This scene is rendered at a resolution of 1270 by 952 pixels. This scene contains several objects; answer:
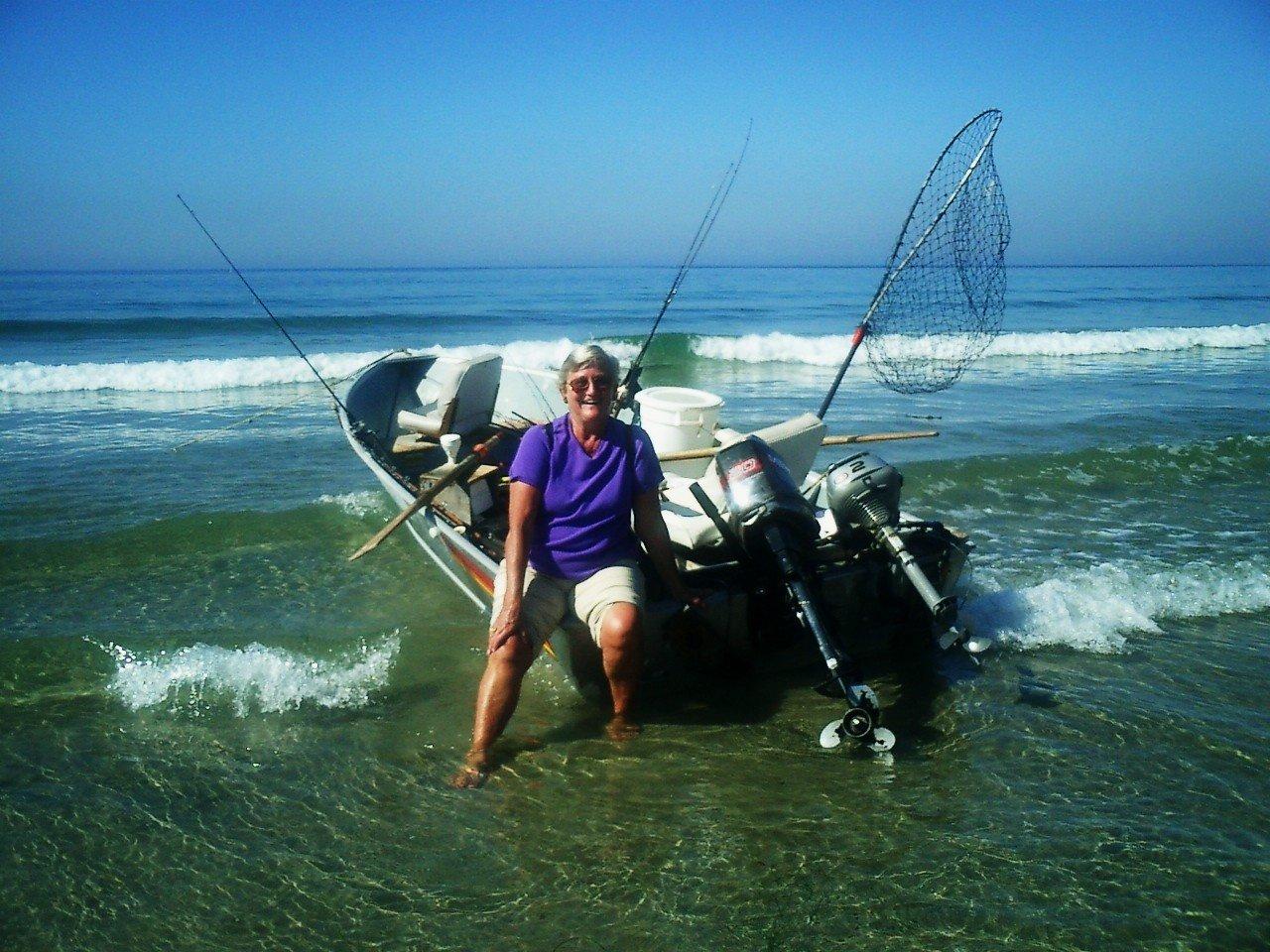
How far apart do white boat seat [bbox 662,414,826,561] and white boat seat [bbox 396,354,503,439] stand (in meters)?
2.58

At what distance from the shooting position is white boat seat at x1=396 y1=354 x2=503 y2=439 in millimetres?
7570

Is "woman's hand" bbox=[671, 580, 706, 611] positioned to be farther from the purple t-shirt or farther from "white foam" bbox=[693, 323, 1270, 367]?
"white foam" bbox=[693, 323, 1270, 367]

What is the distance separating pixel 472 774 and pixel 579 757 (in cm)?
51

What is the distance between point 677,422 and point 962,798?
3.10m

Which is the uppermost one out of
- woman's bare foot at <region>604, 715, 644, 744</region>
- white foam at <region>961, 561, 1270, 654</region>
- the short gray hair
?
the short gray hair

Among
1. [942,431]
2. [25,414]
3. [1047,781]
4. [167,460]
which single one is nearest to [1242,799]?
[1047,781]

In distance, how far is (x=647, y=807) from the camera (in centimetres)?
391

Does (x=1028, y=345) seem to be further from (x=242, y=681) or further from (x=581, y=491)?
(x=242, y=681)

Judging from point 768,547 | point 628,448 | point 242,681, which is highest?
point 628,448

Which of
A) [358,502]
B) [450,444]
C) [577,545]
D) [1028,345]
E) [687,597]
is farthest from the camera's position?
[1028,345]

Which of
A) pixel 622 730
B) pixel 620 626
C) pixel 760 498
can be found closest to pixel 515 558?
pixel 620 626

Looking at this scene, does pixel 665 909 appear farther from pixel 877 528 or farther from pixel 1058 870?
pixel 877 528

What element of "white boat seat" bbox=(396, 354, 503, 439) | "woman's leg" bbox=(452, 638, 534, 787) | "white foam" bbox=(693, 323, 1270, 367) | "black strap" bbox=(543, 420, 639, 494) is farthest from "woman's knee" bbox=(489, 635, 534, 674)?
"white foam" bbox=(693, 323, 1270, 367)

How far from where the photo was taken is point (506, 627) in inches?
160
